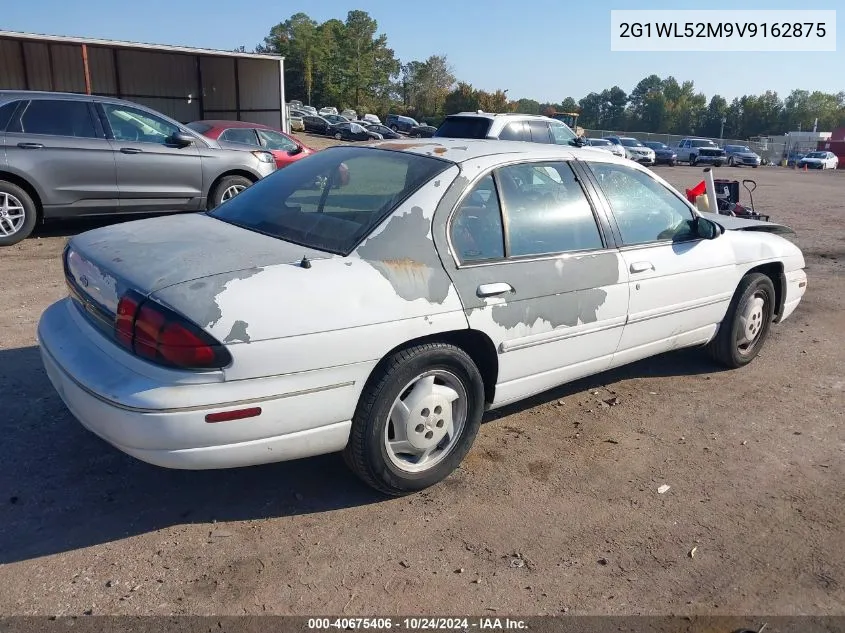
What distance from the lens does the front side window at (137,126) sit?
8383mm

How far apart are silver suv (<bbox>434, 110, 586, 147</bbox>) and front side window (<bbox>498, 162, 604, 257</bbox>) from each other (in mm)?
9132

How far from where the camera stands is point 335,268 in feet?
9.65

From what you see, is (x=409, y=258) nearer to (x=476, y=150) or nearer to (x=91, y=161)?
(x=476, y=150)

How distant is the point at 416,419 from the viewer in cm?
316

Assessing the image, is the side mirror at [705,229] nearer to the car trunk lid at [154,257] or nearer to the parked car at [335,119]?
the car trunk lid at [154,257]

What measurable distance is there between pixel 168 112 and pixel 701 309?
2242 centimetres

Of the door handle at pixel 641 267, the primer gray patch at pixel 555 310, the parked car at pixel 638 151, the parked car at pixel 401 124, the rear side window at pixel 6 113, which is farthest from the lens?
the parked car at pixel 401 124

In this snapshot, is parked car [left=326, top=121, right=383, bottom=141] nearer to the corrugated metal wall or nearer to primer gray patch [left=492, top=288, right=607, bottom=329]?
the corrugated metal wall

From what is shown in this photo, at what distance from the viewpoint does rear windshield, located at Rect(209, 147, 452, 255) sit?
Result: 127 inches

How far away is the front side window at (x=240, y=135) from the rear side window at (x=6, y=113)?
14.1ft

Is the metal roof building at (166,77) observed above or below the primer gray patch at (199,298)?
above

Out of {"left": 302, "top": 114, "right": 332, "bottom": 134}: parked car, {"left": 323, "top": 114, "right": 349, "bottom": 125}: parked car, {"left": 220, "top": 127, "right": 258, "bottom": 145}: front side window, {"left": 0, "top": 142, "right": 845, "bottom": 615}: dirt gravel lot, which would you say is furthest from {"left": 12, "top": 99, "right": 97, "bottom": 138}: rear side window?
{"left": 323, "top": 114, "right": 349, "bottom": 125}: parked car

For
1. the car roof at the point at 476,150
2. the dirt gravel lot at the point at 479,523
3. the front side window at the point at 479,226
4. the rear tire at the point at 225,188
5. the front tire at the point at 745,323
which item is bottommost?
the dirt gravel lot at the point at 479,523

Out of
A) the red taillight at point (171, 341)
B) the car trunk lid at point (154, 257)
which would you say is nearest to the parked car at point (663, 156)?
the car trunk lid at point (154, 257)
